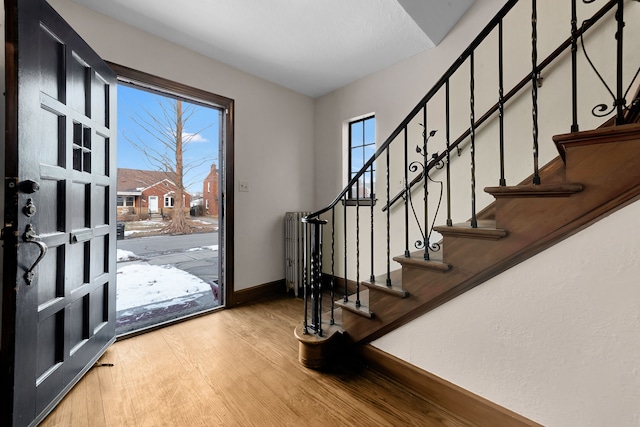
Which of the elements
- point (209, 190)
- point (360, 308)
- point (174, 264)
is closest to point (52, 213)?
point (360, 308)

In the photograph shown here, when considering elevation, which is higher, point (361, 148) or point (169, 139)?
point (169, 139)

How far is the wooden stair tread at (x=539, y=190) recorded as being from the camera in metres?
0.97

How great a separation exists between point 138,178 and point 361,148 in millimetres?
3201

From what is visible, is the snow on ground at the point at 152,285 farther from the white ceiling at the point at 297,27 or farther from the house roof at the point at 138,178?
the white ceiling at the point at 297,27

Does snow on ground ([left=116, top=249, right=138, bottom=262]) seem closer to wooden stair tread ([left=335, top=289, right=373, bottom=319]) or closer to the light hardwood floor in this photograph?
the light hardwood floor

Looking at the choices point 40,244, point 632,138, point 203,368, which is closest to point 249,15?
point 40,244

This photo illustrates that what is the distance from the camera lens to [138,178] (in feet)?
12.3

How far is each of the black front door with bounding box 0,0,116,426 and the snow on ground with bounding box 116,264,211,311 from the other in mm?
1069

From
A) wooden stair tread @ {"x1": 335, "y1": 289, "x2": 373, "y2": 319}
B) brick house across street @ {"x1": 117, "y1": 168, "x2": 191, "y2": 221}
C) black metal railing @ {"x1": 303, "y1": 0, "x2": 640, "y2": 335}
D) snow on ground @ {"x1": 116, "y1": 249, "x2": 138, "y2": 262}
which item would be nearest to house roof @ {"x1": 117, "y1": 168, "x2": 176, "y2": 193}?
brick house across street @ {"x1": 117, "y1": 168, "x2": 191, "y2": 221}

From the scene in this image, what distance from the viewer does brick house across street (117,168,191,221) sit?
3.62 meters

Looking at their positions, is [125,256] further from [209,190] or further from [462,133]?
[462,133]

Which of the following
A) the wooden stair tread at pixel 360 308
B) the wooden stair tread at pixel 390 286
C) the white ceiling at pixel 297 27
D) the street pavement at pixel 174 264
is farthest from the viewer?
the street pavement at pixel 174 264

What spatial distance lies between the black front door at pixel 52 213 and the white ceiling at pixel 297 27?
648 mm

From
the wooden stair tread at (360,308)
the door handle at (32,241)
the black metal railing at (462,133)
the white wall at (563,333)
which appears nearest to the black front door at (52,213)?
the door handle at (32,241)
